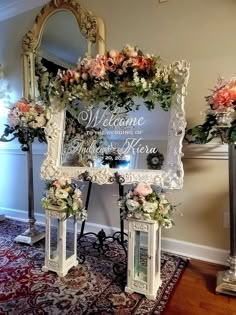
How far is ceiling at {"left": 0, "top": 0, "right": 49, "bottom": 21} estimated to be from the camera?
281 centimetres

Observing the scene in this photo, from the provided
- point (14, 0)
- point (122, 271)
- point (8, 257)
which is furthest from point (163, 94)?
point (14, 0)

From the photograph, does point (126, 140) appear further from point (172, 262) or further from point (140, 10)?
point (140, 10)

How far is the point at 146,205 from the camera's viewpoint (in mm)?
1539

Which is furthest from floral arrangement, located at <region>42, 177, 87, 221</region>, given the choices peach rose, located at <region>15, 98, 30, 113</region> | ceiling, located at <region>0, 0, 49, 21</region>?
ceiling, located at <region>0, 0, 49, 21</region>

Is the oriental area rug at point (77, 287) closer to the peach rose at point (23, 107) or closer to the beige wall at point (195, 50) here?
the beige wall at point (195, 50)

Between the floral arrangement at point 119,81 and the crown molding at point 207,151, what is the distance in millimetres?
524

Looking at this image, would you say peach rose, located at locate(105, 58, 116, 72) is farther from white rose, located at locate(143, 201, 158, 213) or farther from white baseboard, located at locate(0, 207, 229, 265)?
white baseboard, located at locate(0, 207, 229, 265)

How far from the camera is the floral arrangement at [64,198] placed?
180 centimetres

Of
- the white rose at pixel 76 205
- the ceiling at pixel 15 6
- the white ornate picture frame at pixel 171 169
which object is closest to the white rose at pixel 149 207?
the white ornate picture frame at pixel 171 169

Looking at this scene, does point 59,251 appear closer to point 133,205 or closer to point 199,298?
point 133,205

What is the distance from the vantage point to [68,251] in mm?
2035

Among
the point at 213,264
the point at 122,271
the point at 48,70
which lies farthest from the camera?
the point at 48,70

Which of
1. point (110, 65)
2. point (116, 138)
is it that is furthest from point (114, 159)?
point (110, 65)

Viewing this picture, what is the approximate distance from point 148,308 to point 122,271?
0.43m
